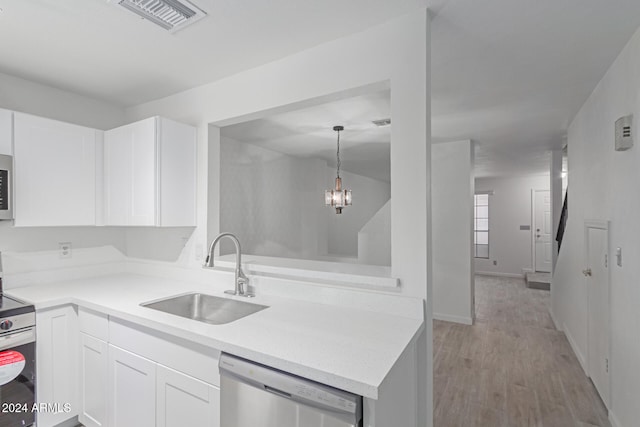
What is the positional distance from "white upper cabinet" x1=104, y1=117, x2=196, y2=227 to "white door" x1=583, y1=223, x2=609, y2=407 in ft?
10.5

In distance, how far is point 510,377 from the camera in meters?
2.87

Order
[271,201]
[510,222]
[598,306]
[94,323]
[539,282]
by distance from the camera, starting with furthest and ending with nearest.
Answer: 1. [510,222]
2. [539,282]
3. [271,201]
4. [598,306]
5. [94,323]

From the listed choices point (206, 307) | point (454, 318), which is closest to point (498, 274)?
point (454, 318)

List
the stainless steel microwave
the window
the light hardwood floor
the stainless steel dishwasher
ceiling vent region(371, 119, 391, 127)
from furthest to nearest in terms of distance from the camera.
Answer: the window < ceiling vent region(371, 119, 391, 127) < the light hardwood floor < the stainless steel microwave < the stainless steel dishwasher

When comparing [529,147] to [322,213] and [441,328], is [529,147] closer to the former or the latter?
[441,328]

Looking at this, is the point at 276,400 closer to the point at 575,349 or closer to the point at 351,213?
the point at 575,349

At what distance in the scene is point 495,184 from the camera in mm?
8195

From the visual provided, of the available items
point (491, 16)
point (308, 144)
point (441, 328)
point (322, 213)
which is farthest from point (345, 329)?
point (322, 213)

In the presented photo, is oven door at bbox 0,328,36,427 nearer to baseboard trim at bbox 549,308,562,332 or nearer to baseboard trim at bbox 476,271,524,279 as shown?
baseboard trim at bbox 549,308,562,332

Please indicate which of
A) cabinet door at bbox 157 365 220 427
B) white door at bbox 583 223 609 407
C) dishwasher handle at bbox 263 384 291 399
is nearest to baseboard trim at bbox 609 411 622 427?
white door at bbox 583 223 609 407

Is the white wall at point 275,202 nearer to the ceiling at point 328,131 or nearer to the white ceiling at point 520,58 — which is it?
the ceiling at point 328,131

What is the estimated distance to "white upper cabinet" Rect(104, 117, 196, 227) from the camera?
2344 millimetres

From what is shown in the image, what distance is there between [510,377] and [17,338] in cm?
365

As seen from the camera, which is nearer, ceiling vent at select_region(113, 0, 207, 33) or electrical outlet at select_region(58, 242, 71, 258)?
ceiling vent at select_region(113, 0, 207, 33)
